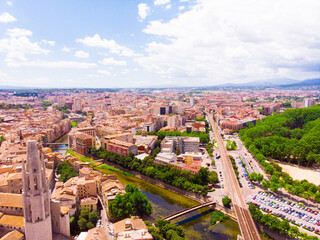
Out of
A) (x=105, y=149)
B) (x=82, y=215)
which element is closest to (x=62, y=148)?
(x=105, y=149)

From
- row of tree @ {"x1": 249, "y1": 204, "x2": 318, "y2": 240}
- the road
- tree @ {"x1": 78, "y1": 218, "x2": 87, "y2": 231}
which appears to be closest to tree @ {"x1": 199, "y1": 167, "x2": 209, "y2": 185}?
the road

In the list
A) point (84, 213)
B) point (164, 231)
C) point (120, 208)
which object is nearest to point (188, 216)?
point (164, 231)

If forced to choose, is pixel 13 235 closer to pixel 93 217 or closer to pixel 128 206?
pixel 93 217

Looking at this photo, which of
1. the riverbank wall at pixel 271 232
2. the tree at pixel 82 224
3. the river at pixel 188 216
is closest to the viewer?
the riverbank wall at pixel 271 232

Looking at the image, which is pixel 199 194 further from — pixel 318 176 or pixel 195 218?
pixel 318 176

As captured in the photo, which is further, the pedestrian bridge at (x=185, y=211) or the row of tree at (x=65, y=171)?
the row of tree at (x=65, y=171)

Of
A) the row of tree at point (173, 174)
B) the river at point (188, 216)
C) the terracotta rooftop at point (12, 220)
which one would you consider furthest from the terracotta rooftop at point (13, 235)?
the row of tree at point (173, 174)

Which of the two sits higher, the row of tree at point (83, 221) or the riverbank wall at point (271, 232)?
the row of tree at point (83, 221)

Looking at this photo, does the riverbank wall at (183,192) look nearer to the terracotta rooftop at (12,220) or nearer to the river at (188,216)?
the river at (188,216)
